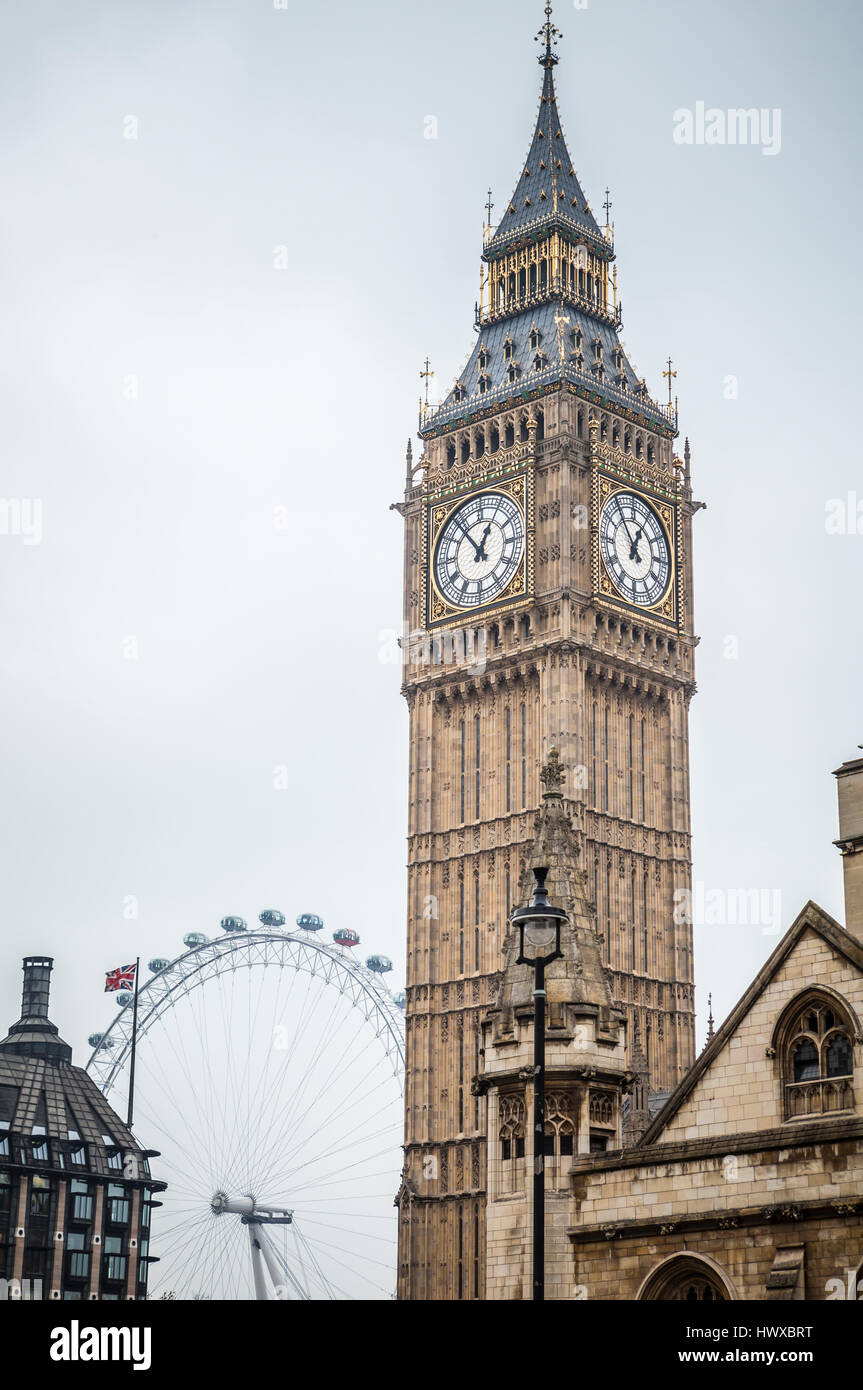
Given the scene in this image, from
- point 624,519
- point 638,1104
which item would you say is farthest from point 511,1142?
point 624,519

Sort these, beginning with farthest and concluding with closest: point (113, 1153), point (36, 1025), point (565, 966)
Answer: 1. point (36, 1025)
2. point (113, 1153)
3. point (565, 966)

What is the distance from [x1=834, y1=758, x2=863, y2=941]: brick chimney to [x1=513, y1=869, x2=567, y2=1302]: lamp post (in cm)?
805

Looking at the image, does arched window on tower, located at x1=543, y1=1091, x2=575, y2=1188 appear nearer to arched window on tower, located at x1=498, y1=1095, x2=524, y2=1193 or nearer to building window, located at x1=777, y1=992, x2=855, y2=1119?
arched window on tower, located at x1=498, y1=1095, x2=524, y2=1193

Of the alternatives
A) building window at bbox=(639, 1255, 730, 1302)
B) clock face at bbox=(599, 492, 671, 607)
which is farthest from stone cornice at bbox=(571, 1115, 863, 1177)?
clock face at bbox=(599, 492, 671, 607)

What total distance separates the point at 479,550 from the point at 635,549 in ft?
27.5

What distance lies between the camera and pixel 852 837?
36.3 m

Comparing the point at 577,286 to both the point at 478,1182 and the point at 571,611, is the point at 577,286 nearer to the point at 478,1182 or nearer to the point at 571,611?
the point at 571,611

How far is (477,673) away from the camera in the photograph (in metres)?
109

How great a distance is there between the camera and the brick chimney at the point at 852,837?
1401 inches

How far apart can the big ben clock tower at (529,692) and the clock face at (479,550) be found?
4.7 inches

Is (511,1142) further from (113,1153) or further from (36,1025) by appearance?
(36,1025)

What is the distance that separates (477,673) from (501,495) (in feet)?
32.0
